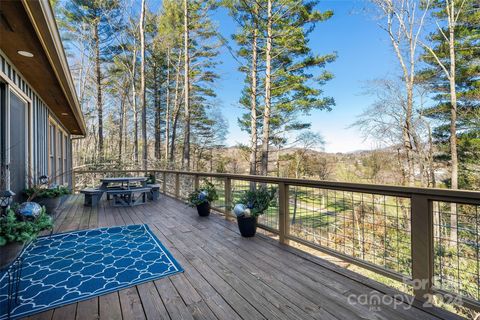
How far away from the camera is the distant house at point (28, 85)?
6.93ft

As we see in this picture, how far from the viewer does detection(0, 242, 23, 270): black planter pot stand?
1.46 metres

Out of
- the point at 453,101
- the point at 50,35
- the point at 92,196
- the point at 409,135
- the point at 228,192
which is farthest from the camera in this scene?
the point at 409,135

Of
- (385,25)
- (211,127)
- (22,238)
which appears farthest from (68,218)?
(211,127)

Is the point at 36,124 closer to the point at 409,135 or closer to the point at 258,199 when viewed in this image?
the point at 258,199

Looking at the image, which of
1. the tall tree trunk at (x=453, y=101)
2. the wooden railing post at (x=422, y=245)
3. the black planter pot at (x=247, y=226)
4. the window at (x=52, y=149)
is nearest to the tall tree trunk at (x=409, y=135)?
the tall tree trunk at (x=453, y=101)

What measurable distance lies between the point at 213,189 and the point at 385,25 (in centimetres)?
1056

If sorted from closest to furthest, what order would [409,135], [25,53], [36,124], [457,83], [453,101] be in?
[25,53]
[36,124]
[453,101]
[457,83]
[409,135]

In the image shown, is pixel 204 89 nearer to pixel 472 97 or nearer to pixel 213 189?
pixel 213 189

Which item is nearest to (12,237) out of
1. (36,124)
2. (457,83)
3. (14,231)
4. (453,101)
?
(14,231)

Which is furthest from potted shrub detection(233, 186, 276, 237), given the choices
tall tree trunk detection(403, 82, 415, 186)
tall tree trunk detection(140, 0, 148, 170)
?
tall tree trunk detection(403, 82, 415, 186)

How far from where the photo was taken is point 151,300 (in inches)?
70.9

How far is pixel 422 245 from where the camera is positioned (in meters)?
1.78

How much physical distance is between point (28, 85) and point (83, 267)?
3316mm

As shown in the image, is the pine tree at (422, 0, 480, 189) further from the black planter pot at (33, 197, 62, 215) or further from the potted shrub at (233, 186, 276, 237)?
the black planter pot at (33, 197, 62, 215)
